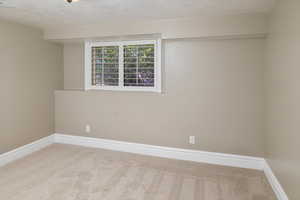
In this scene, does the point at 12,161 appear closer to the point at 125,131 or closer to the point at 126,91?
the point at 125,131

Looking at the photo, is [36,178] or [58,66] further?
[58,66]

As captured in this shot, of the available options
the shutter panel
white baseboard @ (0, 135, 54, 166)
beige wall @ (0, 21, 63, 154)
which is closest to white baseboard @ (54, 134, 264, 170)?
white baseboard @ (0, 135, 54, 166)

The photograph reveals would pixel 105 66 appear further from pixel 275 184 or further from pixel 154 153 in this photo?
pixel 275 184

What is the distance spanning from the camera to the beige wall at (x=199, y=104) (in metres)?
3.00

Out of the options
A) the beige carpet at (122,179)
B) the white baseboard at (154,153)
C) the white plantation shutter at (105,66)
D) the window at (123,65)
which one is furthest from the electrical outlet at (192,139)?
the white plantation shutter at (105,66)

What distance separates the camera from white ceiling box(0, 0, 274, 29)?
236cm

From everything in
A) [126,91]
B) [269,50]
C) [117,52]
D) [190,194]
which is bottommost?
[190,194]

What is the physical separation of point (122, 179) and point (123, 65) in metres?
2.04

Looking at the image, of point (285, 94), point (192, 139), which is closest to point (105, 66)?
point (192, 139)

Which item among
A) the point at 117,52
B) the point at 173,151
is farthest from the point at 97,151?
the point at 117,52

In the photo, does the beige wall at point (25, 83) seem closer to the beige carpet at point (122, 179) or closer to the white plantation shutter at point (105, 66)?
the beige carpet at point (122, 179)

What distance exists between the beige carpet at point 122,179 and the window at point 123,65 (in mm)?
1320

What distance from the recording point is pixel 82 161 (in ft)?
10.6

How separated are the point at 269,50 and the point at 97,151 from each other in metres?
3.21
